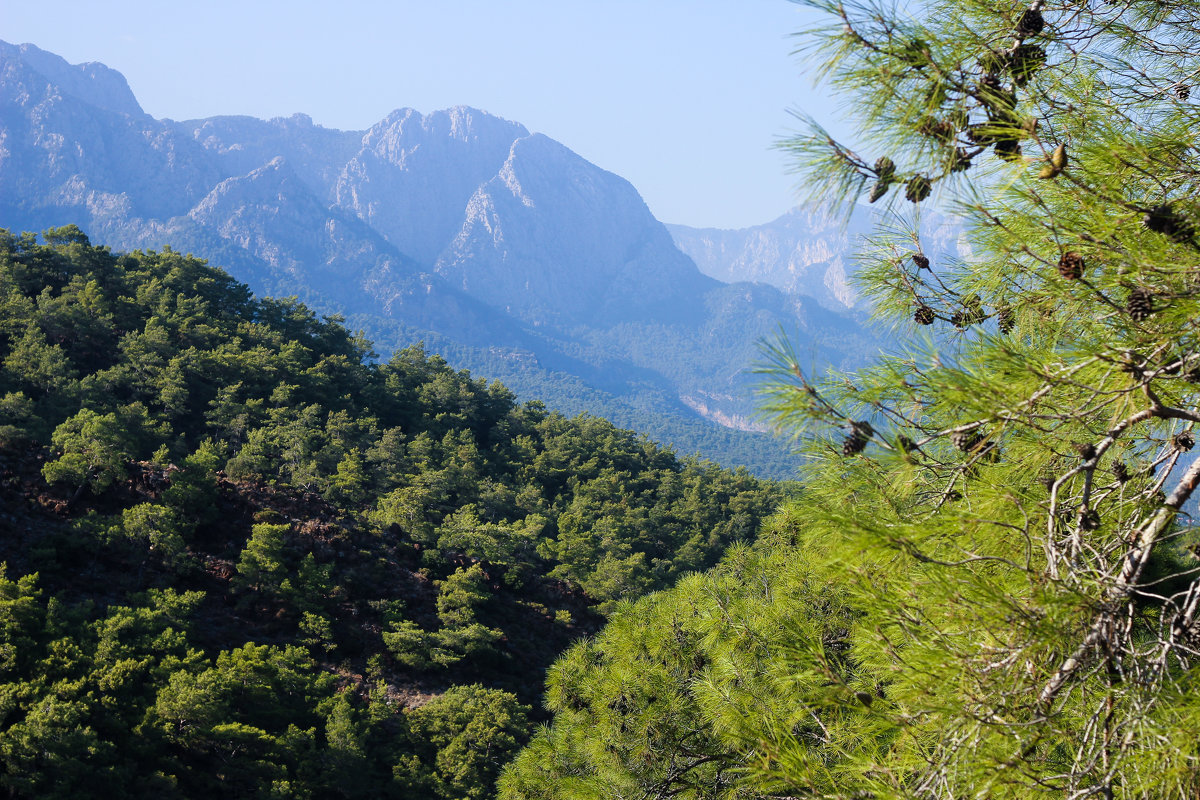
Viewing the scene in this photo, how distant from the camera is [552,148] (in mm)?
175875

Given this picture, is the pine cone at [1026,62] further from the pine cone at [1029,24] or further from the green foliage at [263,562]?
the green foliage at [263,562]

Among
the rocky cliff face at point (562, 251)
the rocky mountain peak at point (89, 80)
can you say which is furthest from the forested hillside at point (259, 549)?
the rocky mountain peak at point (89, 80)

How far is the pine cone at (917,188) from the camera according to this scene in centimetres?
190

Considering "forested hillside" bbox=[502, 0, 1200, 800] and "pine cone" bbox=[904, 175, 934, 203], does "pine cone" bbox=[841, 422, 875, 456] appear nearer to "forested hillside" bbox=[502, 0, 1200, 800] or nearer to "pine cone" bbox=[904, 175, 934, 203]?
"forested hillside" bbox=[502, 0, 1200, 800]

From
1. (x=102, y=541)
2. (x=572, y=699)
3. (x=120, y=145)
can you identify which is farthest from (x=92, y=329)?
(x=120, y=145)

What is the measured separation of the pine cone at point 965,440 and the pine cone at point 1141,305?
1.29 feet

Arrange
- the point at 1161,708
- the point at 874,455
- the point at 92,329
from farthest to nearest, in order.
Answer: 1. the point at 92,329
2. the point at 874,455
3. the point at 1161,708

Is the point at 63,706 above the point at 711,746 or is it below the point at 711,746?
below

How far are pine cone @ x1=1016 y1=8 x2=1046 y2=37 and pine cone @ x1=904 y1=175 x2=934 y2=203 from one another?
0.41m

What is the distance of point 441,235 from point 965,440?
6386 inches

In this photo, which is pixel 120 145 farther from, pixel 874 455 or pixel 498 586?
pixel 874 455

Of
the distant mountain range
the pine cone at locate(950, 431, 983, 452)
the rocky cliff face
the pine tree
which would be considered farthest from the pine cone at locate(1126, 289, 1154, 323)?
the rocky cliff face

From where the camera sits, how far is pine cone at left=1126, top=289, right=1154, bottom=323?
148 centimetres

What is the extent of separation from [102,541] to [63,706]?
5490mm
